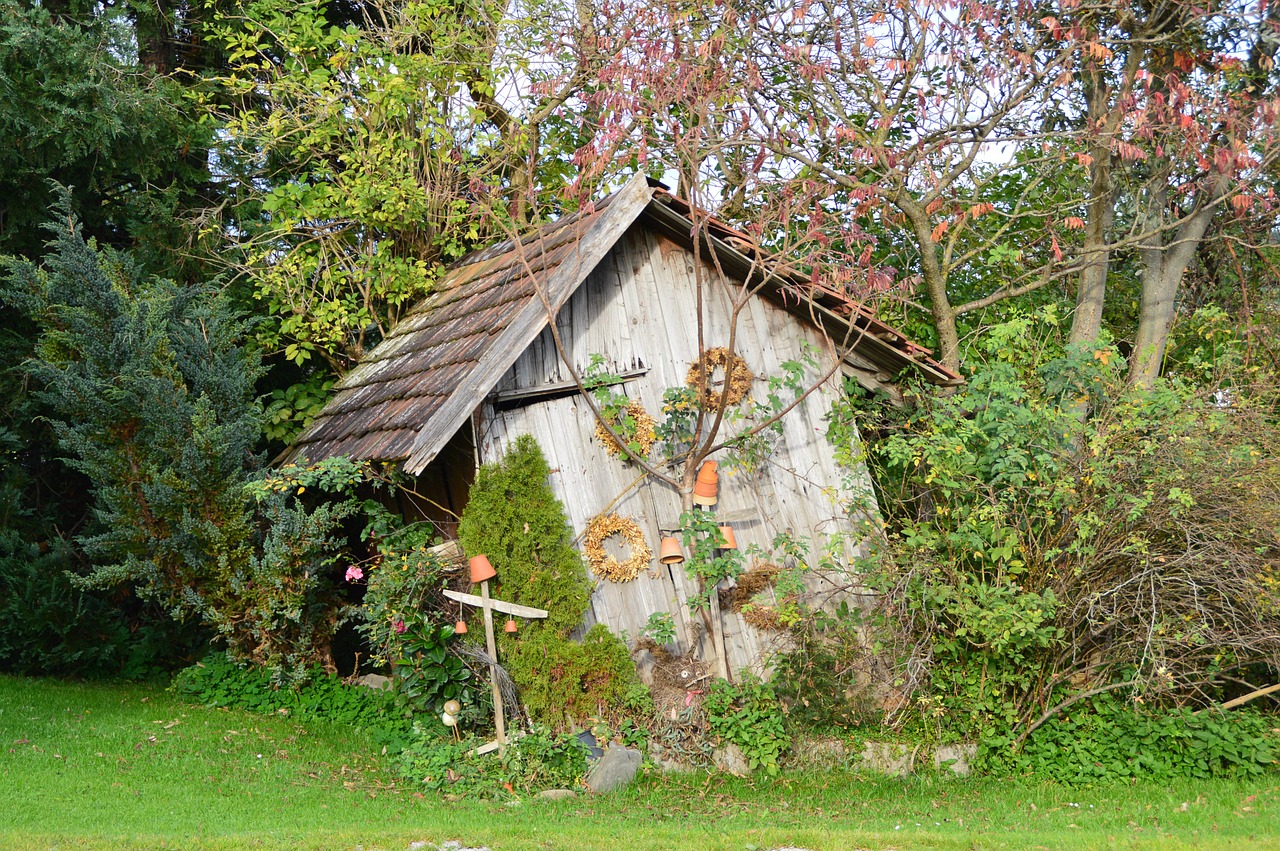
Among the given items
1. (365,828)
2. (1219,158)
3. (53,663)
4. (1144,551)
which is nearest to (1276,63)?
(1219,158)

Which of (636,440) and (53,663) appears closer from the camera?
(636,440)

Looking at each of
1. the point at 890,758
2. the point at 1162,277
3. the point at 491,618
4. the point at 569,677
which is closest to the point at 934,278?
the point at 1162,277

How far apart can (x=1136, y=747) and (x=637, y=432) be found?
183 inches

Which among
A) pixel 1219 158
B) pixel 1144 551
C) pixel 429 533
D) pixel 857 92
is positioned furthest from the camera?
Result: pixel 857 92

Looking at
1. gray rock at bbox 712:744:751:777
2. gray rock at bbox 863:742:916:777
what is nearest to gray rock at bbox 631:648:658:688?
gray rock at bbox 712:744:751:777

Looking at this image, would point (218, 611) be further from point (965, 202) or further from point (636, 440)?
point (965, 202)

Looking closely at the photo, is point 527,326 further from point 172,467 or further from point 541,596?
point 172,467

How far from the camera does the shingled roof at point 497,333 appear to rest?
25.2 ft

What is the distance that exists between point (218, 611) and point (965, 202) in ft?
28.5

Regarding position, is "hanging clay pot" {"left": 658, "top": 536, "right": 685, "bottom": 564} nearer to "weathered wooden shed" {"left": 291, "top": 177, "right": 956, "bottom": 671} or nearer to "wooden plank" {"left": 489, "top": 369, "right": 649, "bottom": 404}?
"weathered wooden shed" {"left": 291, "top": 177, "right": 956, "bottom": 671}

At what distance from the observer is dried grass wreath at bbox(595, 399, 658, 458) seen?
28.0 ft

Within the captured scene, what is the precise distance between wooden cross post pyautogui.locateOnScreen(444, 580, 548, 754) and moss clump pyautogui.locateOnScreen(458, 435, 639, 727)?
0.10 m

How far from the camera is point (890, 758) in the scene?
8.25m

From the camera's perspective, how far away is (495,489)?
314 inches
